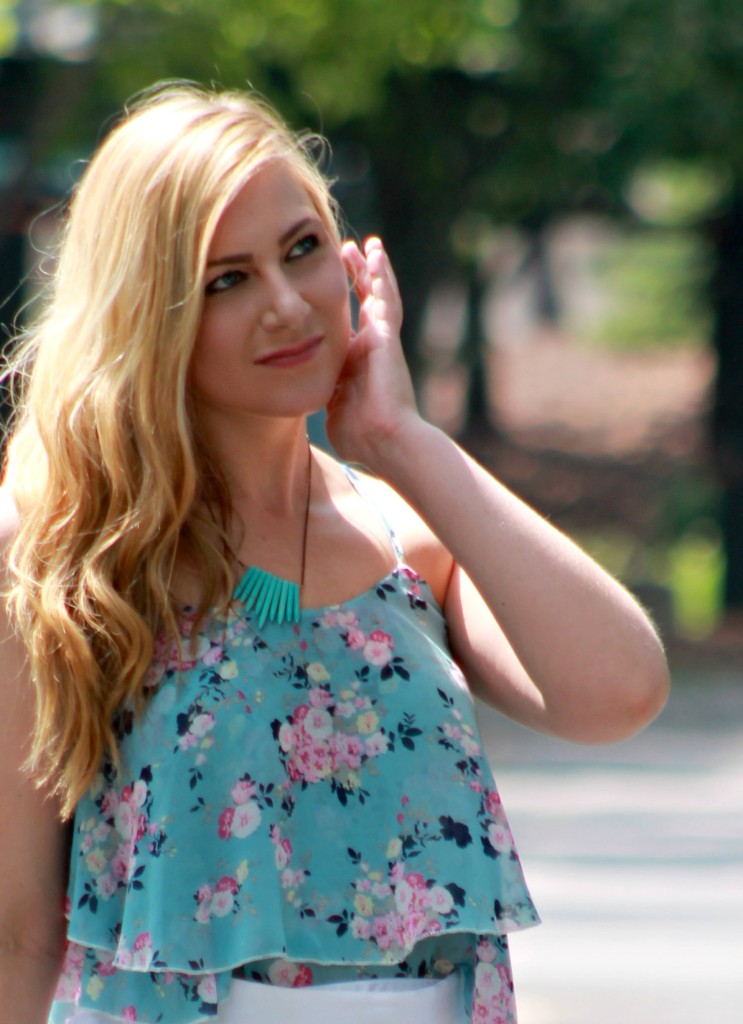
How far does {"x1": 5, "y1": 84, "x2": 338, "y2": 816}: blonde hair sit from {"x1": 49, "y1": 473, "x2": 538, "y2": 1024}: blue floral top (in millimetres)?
62

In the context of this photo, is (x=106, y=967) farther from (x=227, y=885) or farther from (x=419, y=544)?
(x=419, y=544)

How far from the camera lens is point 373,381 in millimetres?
2256

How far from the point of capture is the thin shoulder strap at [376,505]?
2.24 meters

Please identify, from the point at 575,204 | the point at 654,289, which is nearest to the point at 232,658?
the point at 575,204

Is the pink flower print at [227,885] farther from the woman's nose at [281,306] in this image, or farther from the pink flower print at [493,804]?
the woman's nose at [281,306]

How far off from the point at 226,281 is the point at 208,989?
2.81 feet

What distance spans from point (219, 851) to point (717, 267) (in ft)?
30.0

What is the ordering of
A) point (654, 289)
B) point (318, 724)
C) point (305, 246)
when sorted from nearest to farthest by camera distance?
point (318, 724)
point (305, 246)
point (654, 289)

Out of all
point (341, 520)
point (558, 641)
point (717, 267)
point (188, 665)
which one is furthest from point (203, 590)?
point (717, 267)

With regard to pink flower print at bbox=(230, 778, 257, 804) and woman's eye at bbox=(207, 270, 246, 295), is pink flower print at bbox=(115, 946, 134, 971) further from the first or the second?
woman's eye at bbox=(207, 270, 246, 295)

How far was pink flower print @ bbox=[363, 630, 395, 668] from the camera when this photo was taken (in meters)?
2.07

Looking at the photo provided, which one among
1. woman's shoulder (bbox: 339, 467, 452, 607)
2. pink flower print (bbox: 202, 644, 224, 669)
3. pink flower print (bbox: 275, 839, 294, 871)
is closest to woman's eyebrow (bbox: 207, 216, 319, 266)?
woman's shoulder (bbox: 339, 467, 452, 607)

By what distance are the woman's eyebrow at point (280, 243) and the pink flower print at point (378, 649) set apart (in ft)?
1.63

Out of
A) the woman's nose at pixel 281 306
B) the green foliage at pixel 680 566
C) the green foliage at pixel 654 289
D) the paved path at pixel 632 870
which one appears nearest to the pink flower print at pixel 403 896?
the woman's nose at pixel 281 306
